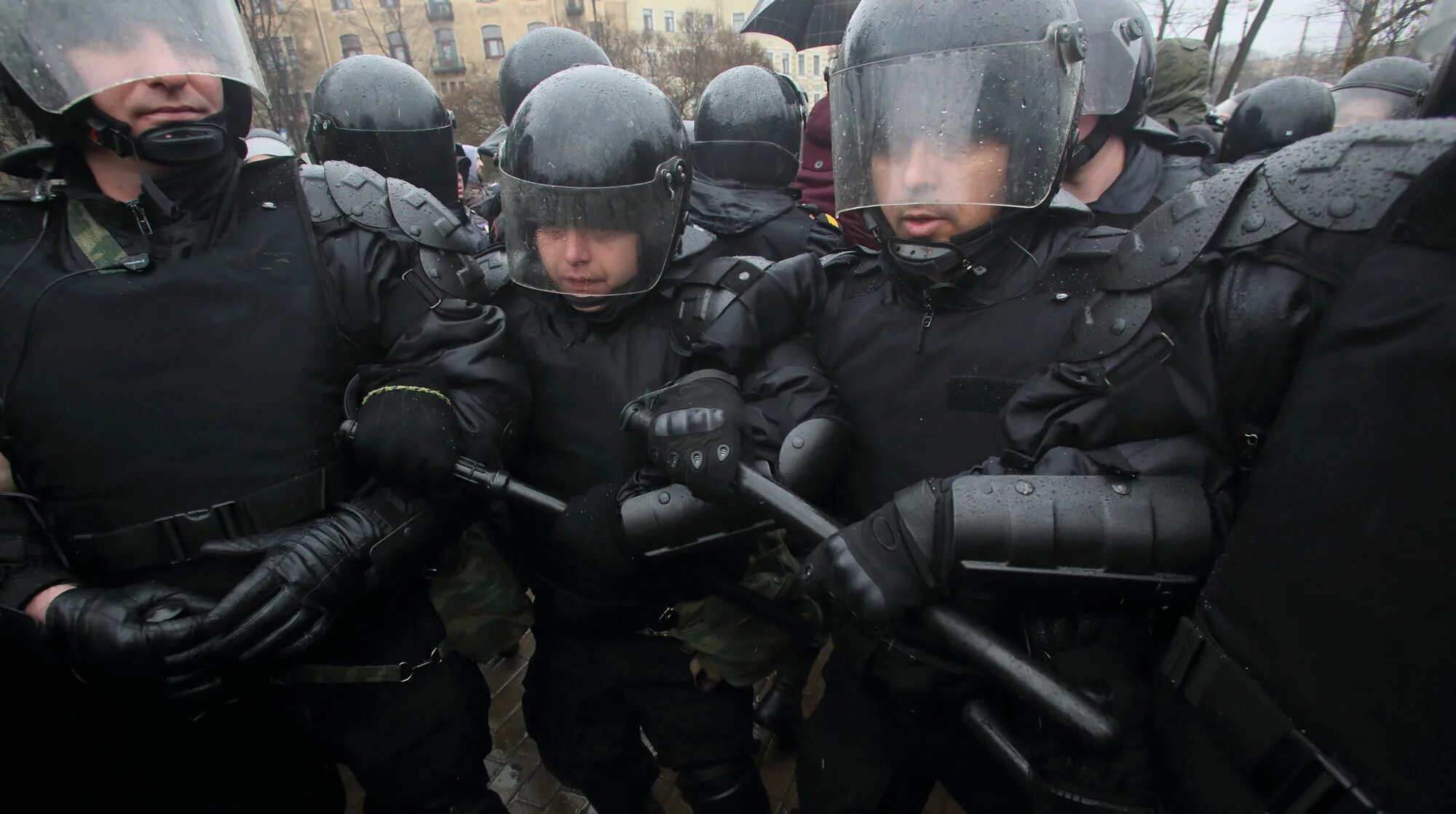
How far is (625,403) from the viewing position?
6.55 ft

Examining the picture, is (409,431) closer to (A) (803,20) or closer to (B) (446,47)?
(A) (803,20)

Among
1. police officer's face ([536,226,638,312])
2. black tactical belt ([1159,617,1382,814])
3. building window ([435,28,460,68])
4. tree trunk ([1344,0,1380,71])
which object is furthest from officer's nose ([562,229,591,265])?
building window ([435,28,460,68])

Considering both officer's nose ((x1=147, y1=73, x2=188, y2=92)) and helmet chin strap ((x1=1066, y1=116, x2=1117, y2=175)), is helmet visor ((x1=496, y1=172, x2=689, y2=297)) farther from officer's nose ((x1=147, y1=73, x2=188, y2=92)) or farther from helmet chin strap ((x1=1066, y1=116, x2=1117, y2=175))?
helmet chin strap ((x1=1066, y1=116, x2=1117, y2=175))

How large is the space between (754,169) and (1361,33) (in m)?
5.99

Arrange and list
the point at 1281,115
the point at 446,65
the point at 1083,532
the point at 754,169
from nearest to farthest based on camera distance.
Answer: the point at 1083,532 → the point at 1281,115 → the point at 754,169 → the point at 446,65

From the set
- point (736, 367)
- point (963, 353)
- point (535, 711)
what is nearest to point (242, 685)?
point (535, 711)

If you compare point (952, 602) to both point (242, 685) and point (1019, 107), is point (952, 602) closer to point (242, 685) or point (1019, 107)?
point (1019, 107)

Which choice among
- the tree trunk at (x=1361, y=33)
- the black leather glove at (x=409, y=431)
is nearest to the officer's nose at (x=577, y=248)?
the black leather glove at (x=409, y=431)

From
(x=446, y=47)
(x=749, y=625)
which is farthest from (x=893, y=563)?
(x=446, y=47)

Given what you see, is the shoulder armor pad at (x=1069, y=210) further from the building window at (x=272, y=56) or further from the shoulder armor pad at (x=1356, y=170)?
the building window at (x=272, y=56)

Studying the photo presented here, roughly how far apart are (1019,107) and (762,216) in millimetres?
1888

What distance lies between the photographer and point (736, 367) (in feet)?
6.39

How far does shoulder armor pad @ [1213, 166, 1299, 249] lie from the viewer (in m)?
1.06

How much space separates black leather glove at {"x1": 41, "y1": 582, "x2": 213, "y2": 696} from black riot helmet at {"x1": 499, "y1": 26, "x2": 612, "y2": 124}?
362cm
